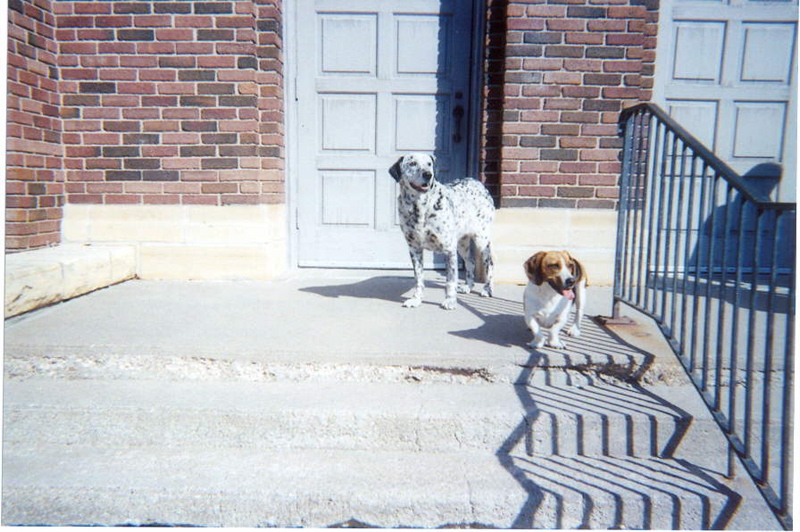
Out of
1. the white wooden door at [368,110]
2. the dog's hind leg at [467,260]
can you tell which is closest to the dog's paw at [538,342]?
the dog's hind leg at [467,260]

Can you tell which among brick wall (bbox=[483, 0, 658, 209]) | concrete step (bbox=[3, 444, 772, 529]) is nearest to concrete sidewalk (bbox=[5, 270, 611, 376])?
concrete step (bbox=[3, 444, 772, 529])

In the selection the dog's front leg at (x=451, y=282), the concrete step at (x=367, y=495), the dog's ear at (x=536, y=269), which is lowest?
the concrete step at (x=367, y=495)

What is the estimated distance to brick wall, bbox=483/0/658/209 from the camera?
3812mm

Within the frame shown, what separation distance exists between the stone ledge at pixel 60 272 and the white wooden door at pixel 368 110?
4.52ft

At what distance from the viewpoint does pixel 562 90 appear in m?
3.89

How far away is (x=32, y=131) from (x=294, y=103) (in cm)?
185

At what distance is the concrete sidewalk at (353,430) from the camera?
1.86 meters

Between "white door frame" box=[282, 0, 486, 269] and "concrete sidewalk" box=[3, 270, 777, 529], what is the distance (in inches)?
68.8

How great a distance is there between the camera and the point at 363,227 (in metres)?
4.51

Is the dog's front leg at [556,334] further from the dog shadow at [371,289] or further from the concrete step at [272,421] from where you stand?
the dog shadow at [371,289]

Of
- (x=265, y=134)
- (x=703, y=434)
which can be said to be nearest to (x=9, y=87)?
(x=265, y=134)

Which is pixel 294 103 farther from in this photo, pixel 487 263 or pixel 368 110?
pixel 487 263

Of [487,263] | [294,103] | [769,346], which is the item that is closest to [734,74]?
[487,263]

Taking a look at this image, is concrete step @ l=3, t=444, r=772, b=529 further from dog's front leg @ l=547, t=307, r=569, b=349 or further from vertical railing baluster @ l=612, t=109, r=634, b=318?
vertical railing baluster @ l=612, t=109, r=634, b=318
